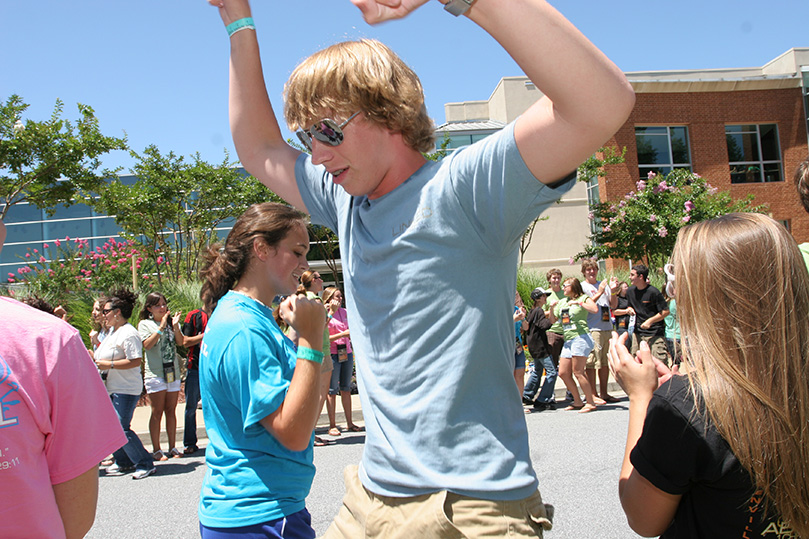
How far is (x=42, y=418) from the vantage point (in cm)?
167

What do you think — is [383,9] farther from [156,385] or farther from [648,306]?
[648,306]

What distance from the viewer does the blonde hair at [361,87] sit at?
1469 mm

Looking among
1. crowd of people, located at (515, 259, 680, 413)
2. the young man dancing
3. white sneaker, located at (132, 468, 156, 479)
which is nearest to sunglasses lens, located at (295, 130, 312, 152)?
the young man dancing

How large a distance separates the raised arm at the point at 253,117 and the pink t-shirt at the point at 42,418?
72cm

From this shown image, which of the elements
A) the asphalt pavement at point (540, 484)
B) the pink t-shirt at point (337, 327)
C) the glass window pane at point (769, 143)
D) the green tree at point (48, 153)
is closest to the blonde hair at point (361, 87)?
the asphalt pavement at point (540, 484)

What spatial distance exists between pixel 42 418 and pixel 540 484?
5085 mm

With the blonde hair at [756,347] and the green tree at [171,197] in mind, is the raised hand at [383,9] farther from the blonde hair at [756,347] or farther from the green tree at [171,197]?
the green tree at [171,197]

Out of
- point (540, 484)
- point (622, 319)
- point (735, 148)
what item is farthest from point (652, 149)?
point (540, 484)

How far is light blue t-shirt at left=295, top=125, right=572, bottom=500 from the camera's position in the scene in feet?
4.34

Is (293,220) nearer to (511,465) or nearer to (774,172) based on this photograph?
(511,465)

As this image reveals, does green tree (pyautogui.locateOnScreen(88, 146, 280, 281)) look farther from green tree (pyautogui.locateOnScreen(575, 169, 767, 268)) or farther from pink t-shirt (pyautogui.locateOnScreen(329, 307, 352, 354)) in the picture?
green tree (pyautogui.locateOnScreen(575, 169, 767, 268))

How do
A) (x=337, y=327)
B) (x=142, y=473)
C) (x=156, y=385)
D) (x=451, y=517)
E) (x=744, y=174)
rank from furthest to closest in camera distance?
(x=744, y=174) → (x=337, y=327) → (x=156, y=385) → (x=142, y=473) → (x=451, y=517)

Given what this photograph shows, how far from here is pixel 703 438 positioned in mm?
1667

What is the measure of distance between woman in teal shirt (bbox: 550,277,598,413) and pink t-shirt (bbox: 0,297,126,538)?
8.75 m
